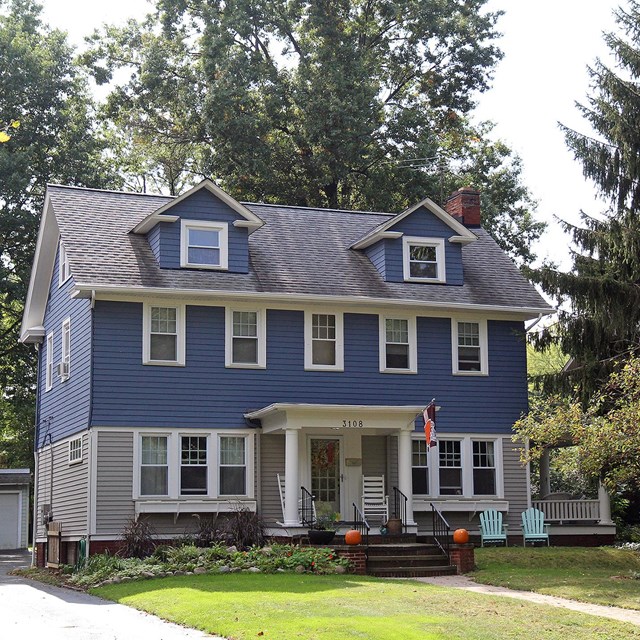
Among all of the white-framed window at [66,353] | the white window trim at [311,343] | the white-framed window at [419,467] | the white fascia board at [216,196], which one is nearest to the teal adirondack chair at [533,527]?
the white-framed window at [419,467]

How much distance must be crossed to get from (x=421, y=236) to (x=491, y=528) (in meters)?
7.38

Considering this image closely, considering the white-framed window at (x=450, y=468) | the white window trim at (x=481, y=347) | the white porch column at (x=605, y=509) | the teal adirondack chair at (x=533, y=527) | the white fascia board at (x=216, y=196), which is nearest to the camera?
the white fascia board at (x=216, y=196)

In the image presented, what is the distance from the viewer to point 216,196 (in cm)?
2573

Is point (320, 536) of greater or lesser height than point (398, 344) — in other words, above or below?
below

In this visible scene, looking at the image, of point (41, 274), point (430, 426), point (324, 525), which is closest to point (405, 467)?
point (430, 426)

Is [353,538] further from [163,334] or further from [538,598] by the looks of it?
[163,334]

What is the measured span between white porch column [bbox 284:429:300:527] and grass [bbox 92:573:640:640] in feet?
13.8

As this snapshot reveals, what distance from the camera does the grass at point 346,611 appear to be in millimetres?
12977

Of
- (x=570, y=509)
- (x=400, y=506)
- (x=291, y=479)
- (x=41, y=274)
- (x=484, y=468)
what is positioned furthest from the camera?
(x=41, y=274)

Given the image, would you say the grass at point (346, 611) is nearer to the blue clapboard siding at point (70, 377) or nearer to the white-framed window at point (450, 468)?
the blue clapboard siding at point (70, 377)

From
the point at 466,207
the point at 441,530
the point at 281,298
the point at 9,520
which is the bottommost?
the point at 9,520

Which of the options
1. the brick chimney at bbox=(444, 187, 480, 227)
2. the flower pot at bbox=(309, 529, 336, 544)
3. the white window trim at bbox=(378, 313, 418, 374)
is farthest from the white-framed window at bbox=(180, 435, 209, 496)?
the brick chimney at bbox=(444, 187, 480, 227)

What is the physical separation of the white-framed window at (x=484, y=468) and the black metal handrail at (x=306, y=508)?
4542 mm

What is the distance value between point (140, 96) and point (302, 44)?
6618 mm
